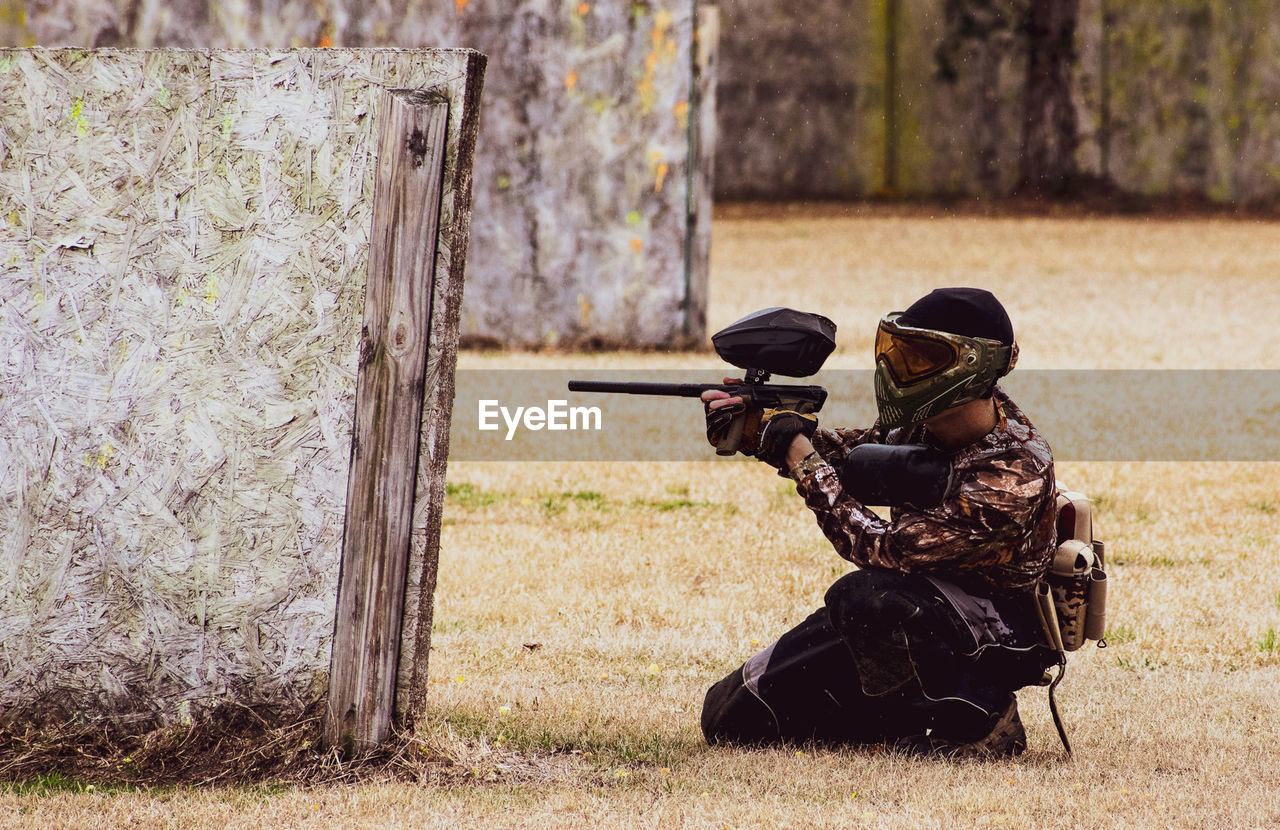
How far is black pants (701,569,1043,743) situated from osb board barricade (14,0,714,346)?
306 inches

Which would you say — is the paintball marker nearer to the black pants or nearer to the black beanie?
the black beanie

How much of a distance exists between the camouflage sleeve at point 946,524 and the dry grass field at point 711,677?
1.88ft

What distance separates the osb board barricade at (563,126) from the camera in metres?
11.9

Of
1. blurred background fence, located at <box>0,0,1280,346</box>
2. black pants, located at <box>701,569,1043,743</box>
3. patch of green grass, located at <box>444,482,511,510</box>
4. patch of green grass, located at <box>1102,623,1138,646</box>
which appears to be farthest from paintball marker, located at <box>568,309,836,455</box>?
blurred background fence, located at <box>0,0,1280,346</box>

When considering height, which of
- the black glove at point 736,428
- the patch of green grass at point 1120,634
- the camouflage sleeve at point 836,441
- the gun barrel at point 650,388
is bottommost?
the patch of green grass at point 1120,634

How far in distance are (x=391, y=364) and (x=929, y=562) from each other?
144 cm

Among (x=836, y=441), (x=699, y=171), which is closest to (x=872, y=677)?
(x=836, y=441)

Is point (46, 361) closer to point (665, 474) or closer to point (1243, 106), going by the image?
point (665, 474)

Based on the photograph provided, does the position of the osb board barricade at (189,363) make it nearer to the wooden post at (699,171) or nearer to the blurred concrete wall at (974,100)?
the wooden post at (699,171)

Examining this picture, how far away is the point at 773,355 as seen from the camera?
421 cm

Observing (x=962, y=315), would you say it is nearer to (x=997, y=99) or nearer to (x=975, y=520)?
(x=975, y=520)

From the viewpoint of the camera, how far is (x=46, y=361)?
420 centimetres

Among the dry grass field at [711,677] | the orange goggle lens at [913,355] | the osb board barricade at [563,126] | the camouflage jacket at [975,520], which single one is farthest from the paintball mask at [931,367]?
the osb board barricade at [563,126]

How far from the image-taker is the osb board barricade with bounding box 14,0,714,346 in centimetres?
1190
